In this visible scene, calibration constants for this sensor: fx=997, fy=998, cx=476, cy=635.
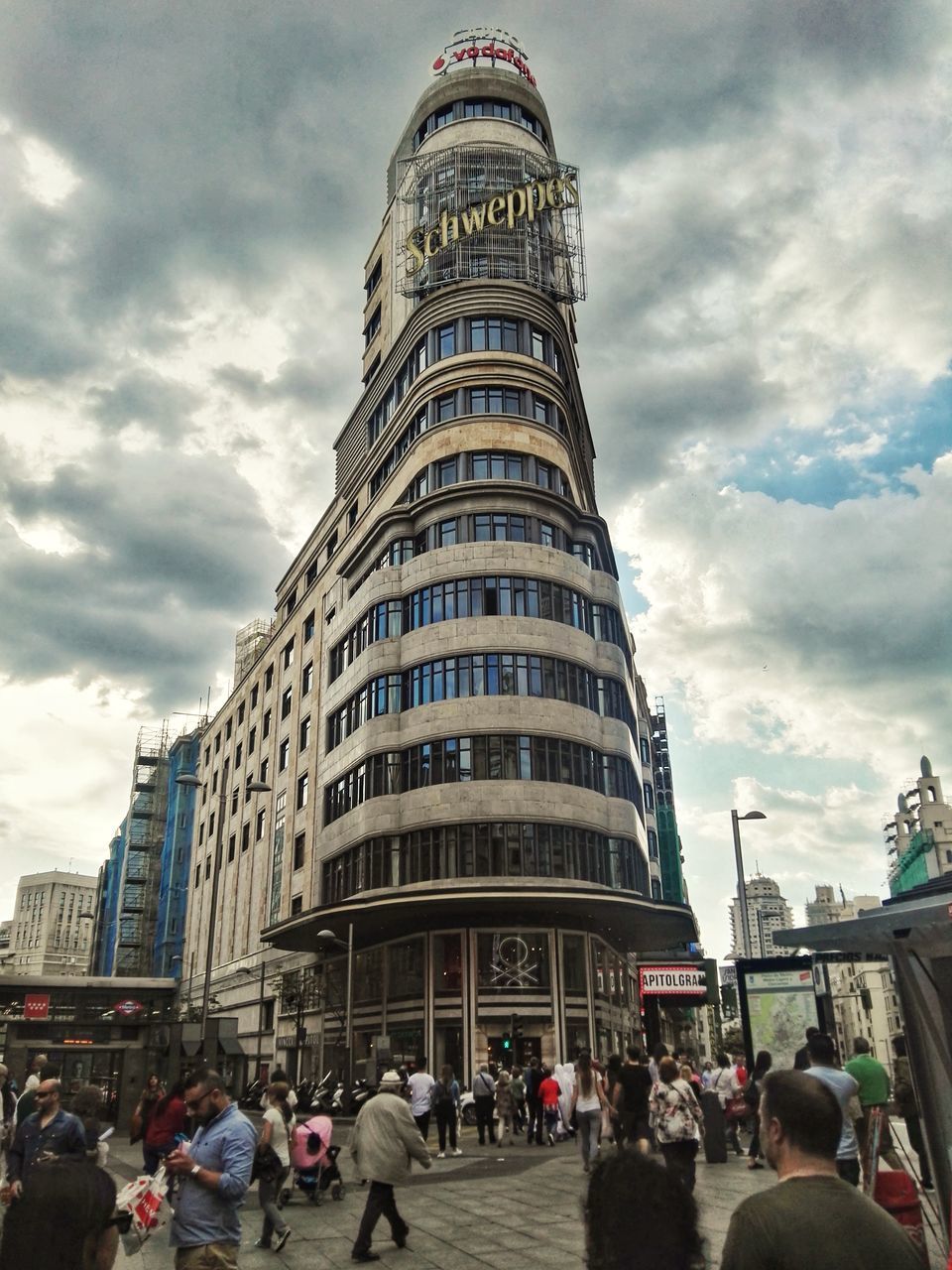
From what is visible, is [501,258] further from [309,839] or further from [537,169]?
[309,839]

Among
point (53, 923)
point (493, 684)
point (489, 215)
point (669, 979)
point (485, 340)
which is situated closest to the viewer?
point (669, 979)

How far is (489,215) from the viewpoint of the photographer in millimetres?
46312

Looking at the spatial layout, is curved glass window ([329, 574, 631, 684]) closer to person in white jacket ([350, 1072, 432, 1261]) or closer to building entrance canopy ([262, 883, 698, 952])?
building entrance canopy ([262, 883, 698, 952])

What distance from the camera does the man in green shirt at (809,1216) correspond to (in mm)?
3043

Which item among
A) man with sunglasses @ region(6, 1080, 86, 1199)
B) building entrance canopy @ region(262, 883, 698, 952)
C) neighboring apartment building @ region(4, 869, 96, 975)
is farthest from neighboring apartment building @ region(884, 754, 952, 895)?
neighboring apartment building @ region(4, 869, 96, 975)

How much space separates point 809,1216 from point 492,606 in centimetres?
3600

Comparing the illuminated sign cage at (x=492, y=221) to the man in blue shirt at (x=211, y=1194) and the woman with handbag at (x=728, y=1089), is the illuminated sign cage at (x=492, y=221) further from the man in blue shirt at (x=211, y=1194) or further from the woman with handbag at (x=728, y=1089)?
the man in blue shirt at (x=211, y=1194)

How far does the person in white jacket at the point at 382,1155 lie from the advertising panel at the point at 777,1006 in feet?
40.3

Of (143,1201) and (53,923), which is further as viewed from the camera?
(53,923)

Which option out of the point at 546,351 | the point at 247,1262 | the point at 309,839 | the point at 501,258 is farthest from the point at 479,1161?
the point at 501,258

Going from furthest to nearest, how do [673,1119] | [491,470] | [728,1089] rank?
[491,470], [728,1089], [673,1119]

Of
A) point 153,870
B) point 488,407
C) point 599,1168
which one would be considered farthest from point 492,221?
point 153,870

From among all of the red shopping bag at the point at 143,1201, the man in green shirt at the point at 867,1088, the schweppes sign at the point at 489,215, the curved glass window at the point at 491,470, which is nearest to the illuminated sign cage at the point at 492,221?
the schweppes sign at the point at 489,215

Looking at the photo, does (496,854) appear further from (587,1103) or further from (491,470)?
(587,1103)
